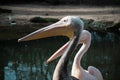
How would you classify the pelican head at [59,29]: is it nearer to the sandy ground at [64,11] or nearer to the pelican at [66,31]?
the pelican at [66,31]

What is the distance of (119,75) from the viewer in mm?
7430

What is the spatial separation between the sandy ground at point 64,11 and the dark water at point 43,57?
267 centimetres

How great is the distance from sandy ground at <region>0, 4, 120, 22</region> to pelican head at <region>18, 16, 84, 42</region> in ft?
28.5

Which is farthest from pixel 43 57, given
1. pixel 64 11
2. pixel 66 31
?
pixel 64 11

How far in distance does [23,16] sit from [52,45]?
149 inches

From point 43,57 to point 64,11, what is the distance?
590cm

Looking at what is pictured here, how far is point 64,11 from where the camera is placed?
1412 centimetres

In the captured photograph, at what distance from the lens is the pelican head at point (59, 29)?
3.95 m

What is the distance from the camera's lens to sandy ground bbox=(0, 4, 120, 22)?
13.1 meters

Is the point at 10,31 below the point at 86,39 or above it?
below

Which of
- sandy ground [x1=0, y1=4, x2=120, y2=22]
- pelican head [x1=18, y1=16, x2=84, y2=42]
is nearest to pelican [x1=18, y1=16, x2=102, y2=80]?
pelican head [x1=18, y1=16, x2=84, y2=42]

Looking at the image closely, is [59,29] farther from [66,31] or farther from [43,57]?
[43,57]

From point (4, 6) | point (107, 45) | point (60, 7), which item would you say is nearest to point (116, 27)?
point (107, 45)

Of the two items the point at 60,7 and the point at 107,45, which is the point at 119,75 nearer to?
the point at 107,45
